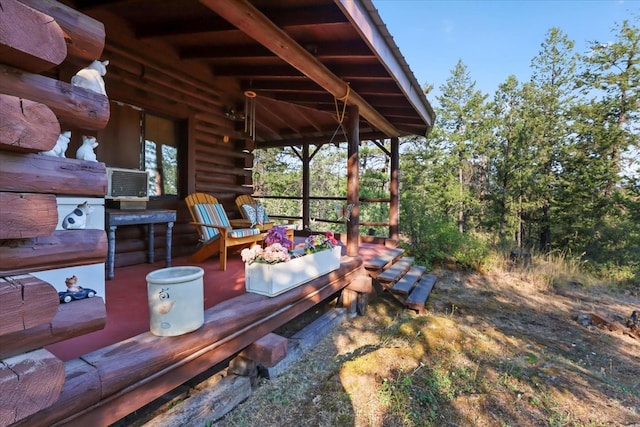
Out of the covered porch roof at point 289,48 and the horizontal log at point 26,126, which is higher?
the covered porch roof at point 289,48

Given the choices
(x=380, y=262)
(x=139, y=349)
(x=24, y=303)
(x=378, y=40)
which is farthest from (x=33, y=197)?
(x=380, y=262)

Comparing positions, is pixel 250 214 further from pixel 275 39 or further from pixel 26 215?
pixel 26 215

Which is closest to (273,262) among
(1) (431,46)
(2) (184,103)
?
(2) (184,103)

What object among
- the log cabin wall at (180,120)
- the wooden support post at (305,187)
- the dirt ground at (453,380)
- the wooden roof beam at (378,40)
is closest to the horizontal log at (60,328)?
the dirt ground at (453,380)

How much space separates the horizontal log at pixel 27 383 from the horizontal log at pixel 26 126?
0.66 m

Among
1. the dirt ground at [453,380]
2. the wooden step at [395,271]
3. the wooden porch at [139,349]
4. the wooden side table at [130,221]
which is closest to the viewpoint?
the wooden porch at [139,349]

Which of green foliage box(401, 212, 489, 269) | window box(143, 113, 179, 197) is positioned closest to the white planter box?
window box(143, 113, 179, 197)

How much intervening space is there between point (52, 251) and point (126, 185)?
103 inches

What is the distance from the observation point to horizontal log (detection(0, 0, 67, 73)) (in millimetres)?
896

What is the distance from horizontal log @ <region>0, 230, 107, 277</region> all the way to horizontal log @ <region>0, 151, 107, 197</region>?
16cm

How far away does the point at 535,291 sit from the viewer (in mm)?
5773

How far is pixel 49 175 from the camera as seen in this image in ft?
3.47

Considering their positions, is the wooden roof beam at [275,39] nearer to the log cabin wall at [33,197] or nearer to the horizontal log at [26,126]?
the log cabin wall at [33,197]

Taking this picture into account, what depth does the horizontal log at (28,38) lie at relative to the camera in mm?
896
